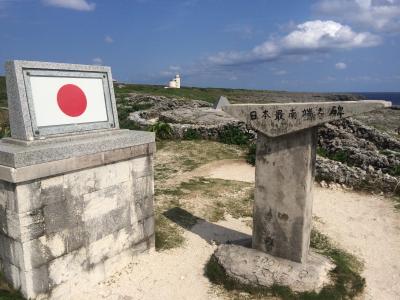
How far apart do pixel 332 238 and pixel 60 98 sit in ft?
21.1

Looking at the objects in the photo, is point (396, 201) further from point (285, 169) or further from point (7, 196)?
point (7, 196)

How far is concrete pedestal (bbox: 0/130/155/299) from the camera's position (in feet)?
16.2

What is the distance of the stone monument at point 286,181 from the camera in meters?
5.69

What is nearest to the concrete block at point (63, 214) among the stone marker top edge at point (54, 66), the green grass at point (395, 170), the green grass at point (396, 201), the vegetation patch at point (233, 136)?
the stone marker top edge at point (54, 66)

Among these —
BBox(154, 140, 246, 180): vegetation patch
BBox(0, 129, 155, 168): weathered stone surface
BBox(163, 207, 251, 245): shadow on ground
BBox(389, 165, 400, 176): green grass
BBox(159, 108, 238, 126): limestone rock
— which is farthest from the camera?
BBox(159, 108, 238, 126): limestone rock

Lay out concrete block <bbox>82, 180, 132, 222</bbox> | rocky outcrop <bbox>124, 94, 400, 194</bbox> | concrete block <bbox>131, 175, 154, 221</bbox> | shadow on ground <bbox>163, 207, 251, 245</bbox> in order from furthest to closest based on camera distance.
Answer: rocky outcrop <bbox>124, 94, 400, 194</bbox>, shadow on ground <bbox>163, 207, 251, 245</bbox>, concrete block <bbox>131, 175, 154, 221</bbox>, concrete block <bbox>82, 180, 132, 222</bbox>

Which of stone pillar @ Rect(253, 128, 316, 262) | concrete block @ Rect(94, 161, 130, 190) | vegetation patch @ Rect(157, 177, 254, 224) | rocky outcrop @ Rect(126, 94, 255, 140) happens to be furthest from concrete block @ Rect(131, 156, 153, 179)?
rocky outcrop @ Rect(126, 94, 255, 140)

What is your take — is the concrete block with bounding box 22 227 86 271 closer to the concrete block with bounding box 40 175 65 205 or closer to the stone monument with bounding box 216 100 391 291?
the concrete block with bounding box 40 175 65 205

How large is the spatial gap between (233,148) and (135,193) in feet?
34.2

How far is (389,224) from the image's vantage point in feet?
29.8

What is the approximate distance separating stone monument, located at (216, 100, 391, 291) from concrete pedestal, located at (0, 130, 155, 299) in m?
1.84

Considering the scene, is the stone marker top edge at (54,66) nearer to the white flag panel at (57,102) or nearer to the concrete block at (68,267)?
the white flag panel at (57,102)

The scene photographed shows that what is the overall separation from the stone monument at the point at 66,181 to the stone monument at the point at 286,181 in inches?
77.1

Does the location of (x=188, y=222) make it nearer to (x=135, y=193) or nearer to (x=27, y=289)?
(x=135, y=193)
